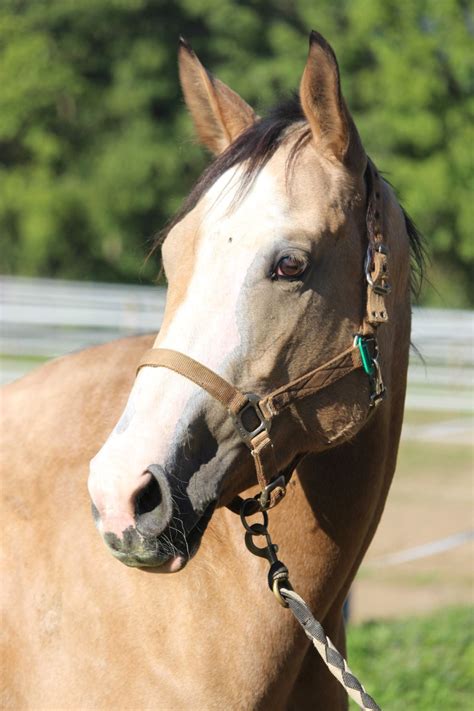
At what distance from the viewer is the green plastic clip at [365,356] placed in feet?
8.32

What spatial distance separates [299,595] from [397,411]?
23.6 inches

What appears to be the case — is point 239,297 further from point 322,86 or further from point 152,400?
point 322,86

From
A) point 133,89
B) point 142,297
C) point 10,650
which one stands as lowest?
point 133,89

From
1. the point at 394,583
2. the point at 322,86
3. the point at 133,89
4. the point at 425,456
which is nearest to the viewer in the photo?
the point at 322,86

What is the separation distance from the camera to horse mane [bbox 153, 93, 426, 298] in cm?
254

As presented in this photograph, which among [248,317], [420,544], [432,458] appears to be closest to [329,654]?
[248,317]

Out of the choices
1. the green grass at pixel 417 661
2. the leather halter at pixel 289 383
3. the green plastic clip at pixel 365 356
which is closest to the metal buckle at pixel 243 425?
the leather halter at pixel 289 383

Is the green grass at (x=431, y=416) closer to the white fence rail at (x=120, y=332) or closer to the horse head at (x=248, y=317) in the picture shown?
the white fence rail at (x=120, y=332)

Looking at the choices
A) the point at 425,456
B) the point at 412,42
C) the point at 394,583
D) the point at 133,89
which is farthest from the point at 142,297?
the point at 133,89

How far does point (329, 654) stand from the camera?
8.18ft

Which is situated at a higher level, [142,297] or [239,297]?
[239,297]

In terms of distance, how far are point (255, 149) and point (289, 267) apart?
14.0 inches

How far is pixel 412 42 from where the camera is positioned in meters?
21.8

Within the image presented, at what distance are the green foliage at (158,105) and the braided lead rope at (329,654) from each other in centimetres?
2024
